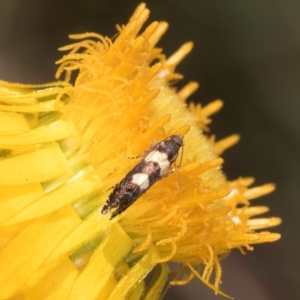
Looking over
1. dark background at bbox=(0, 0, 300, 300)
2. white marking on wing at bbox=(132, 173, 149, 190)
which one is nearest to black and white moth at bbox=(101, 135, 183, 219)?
white marking on wing at bbox=(132, 173, 149, 190)

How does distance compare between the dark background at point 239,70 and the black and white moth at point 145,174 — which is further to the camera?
the dark background at point 239,70

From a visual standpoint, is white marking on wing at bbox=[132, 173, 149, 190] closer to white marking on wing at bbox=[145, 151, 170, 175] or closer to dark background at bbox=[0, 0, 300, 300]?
white marking on wing at bbox=[145, 151, 170, 175]

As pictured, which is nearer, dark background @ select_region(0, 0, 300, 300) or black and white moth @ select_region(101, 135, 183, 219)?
black and white moth @ select_region(101, 135, 183, 219)

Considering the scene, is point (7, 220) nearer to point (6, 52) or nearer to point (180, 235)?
point (180, 235)

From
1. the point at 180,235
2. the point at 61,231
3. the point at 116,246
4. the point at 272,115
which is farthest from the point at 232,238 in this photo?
the point at 272,115

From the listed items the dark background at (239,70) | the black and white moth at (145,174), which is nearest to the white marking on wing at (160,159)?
the black and white moth at (145,174)

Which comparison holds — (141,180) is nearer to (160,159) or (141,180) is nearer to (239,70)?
(160,159)

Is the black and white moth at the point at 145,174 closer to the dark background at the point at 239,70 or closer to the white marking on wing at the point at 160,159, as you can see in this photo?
the white marking on wing at the point at 160,159
